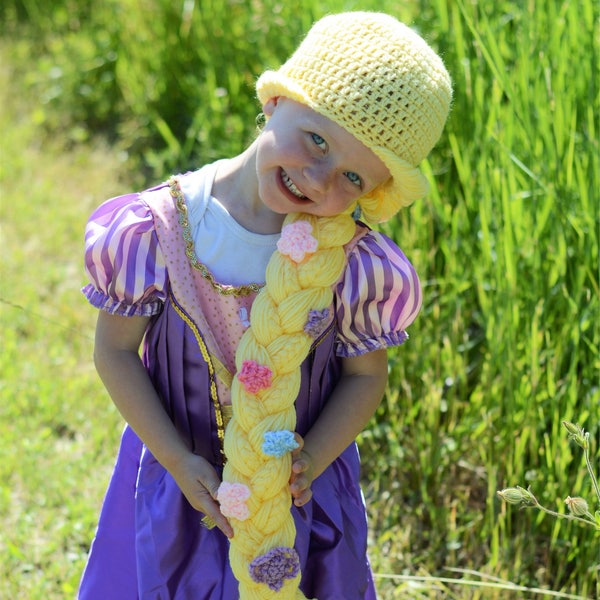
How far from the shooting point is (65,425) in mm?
2637

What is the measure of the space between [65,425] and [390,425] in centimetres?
86

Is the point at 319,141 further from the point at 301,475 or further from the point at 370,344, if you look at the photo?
the point at 301,475

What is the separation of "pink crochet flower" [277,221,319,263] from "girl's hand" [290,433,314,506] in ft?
0.89

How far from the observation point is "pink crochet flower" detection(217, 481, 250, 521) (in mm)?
1471

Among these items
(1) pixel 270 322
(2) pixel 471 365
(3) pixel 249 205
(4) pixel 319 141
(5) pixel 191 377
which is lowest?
(2) pixel 471 365

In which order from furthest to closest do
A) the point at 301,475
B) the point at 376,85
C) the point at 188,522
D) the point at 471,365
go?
the point at 471,365, the point at 188,522, the point at 301,475, the point at 376,85

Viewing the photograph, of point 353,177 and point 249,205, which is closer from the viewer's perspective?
point 353,177

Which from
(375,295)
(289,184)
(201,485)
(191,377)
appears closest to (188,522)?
(201,485)

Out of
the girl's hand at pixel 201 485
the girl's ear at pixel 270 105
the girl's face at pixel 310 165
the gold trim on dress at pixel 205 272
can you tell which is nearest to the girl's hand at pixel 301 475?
the girl's hand at pixel 201 485

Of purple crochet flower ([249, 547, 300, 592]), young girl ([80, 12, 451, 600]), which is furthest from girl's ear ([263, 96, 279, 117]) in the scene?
purple crochet flower ([249, 547, 300, 592])

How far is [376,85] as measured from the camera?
1.41 meters

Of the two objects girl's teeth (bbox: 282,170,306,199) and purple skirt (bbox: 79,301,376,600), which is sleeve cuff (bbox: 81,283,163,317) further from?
girl's teeth (bbox: 282,170,306,199)

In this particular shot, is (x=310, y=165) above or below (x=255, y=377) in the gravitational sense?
above

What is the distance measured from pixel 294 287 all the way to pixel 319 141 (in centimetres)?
22
